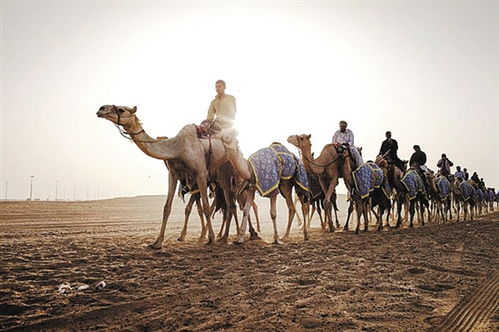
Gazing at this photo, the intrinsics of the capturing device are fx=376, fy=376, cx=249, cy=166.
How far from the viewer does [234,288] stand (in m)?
4.63

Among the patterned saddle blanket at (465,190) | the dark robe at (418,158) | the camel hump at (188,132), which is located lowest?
the patterned saddle blanket at (465,190)

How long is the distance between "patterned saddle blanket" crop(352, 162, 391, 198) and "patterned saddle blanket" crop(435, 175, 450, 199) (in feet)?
23.6

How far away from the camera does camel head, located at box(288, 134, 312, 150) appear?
12.0m

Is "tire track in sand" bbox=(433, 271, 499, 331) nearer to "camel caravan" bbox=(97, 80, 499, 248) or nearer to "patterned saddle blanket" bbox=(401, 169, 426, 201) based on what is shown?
"camel caravan" bbox=(97, 80, 499, 248)

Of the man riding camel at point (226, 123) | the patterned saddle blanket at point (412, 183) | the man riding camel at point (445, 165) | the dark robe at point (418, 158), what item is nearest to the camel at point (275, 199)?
the man riding camel at point (226, 123)

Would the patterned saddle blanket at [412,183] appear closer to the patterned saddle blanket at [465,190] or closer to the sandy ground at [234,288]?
the sandy ground at [234,288]

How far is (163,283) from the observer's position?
4.82 metres

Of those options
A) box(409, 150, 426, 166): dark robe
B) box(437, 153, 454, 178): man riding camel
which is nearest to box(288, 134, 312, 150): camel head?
box(409, 150, 426, 166): dark robe

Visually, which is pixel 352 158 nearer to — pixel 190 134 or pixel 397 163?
pixel 397 163

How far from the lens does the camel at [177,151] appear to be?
24.8 feet

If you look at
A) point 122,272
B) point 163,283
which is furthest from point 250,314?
point 122,272

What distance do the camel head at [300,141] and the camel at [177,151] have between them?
3434 mm

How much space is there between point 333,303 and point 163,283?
2.17m

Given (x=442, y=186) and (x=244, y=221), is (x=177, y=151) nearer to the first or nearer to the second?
(x=244, y=221)
